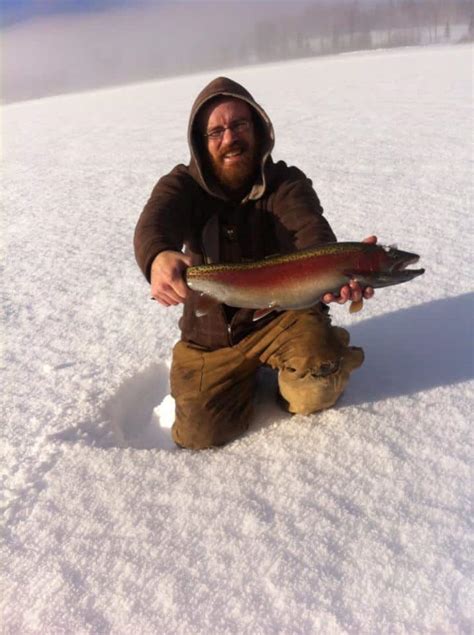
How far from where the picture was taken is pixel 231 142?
2.22 meters

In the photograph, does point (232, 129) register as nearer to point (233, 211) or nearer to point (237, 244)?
point (233, 211)

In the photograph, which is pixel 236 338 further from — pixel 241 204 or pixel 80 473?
pixel 80 473

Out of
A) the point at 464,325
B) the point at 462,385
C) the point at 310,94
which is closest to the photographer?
the point at 462,385

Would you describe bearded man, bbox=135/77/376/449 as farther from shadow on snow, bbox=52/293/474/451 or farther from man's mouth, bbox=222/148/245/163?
shadow on snow, bbox=52/293/474/451

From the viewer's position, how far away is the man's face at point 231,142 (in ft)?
7.30

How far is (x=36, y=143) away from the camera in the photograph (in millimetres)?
9398

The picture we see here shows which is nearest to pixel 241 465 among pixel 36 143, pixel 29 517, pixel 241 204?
pixel 29 517

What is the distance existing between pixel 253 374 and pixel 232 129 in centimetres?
111

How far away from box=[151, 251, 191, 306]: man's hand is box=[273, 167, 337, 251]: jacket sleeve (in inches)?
22.0

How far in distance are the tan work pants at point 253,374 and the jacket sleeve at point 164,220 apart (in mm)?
566

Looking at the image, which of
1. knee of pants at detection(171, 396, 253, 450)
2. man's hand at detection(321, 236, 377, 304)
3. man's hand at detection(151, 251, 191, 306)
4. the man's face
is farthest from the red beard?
knee of pants at detection(171, 396, 253, 450)

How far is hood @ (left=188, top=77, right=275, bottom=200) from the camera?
2201 millimetres

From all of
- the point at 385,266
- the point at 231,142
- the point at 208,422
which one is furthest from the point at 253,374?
the point at 231,142

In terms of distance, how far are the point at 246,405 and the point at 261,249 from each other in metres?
0.70
